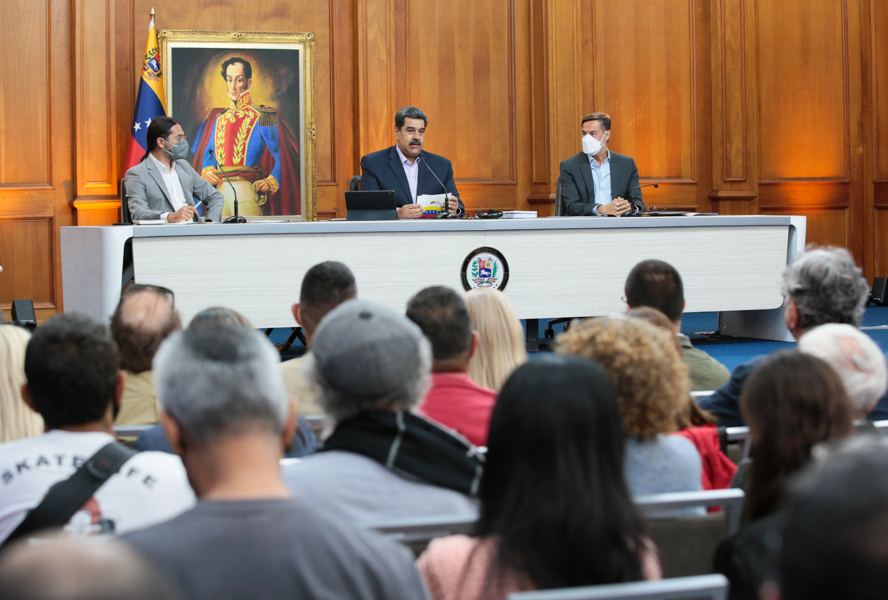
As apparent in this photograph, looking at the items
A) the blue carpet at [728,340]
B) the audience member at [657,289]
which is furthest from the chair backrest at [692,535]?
the blue carpet at [728,340]

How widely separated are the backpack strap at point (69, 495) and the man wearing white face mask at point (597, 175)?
510 centimetres

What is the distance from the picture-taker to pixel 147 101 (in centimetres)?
721

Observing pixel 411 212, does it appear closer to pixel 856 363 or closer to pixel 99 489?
pixel 856 363

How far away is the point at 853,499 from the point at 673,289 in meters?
2.61

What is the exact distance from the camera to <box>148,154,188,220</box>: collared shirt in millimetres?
5754

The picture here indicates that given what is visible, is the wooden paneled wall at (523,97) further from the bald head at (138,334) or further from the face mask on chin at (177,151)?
the bald head at (138,334)

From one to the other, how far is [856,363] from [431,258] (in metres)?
3.76

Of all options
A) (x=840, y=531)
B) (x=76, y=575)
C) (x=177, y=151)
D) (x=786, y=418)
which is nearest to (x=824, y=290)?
(x=786, y=418)

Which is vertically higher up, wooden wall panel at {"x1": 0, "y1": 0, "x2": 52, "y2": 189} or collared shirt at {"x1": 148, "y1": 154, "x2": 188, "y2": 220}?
wooden wall panel at {"x1": 0, "y1": 0, "x2": 52, "y2": 189}

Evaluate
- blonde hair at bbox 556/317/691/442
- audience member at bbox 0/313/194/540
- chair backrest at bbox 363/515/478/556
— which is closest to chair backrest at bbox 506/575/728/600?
chair backrest at bbox 363/515/478/556

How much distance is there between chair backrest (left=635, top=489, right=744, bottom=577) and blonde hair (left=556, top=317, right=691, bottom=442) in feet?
0.65

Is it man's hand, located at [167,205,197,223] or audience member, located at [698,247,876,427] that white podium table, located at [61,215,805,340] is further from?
audience member, located at [698,247,876,427]

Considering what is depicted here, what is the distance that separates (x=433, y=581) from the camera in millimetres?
1207

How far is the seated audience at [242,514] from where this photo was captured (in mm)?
924
